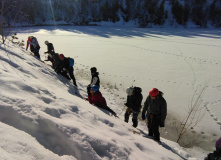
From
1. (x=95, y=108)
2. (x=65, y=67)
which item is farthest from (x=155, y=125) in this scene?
(x=65, y=67)

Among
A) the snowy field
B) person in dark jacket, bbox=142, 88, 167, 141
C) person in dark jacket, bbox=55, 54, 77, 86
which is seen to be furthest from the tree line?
person in dark jacket, bbox=142, 88, 167, 141

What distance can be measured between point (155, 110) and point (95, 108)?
141cm

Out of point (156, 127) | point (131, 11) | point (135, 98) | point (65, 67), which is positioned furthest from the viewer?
point (131, 11)

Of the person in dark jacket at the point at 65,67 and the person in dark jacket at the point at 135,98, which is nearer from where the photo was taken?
the person in dark jacket at the point at 135,98

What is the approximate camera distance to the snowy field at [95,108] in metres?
1.74

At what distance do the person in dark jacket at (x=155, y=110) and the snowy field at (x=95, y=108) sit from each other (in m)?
0.44

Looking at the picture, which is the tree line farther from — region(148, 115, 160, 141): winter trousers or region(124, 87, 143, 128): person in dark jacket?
region(148, 115, 160, 141): winter trousers

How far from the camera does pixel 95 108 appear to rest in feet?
12.3

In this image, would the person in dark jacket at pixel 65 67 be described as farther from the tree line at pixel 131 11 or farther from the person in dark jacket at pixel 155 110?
the tree line at pixel 131 11

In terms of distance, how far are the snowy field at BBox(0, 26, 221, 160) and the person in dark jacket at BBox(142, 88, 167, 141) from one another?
1.46ft

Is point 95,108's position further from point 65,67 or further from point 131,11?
point 131,11

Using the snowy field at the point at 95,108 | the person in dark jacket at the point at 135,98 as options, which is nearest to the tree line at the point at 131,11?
the snowy field at the point at 95,108

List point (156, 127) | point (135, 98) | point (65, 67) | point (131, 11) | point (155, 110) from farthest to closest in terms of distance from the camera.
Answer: point (131, 11) < point (65, 67) < point (135, 98) < point (156, 127) < point (155, 110)

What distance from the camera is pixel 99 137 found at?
6.80 feet
